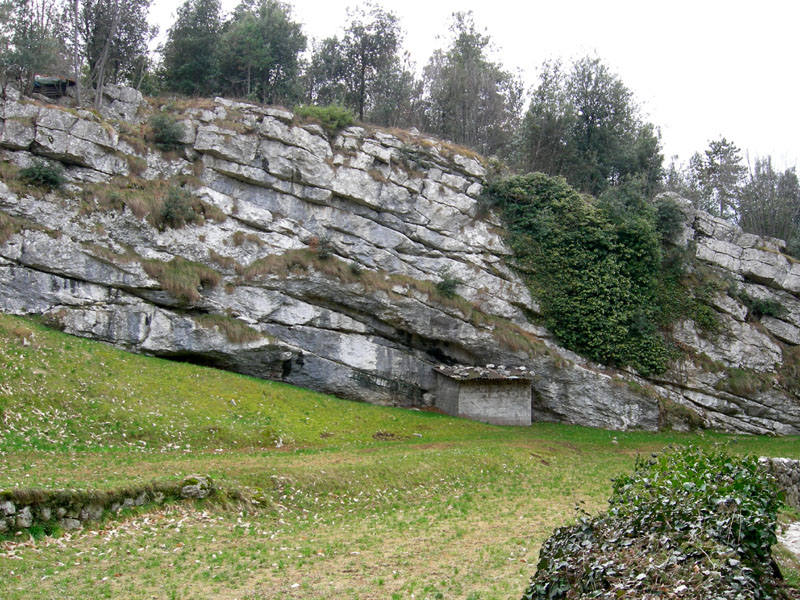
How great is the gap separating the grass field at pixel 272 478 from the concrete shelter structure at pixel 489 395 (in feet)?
4.88

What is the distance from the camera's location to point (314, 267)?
3350cm

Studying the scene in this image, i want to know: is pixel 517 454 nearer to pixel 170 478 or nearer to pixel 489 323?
pixel 489 323

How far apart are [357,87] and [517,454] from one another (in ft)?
117

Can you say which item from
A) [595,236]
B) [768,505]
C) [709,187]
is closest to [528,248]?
[595,236]

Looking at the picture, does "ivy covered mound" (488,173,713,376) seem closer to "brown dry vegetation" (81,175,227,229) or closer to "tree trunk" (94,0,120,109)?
"brown dry vegetation" (81,175,227,229)

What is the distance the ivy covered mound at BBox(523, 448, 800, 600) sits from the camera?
21.4ft

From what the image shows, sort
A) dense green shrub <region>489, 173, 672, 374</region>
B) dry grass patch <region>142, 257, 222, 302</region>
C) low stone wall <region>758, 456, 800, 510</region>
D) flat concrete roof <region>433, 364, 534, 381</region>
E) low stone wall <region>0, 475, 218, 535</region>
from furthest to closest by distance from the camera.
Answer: dense green shrub <region>489, 173, 672, 374</region>, flat concrete roof <region>433, 364, 534, 381</region>, dry grass patch <region>142, 257, 222, 302</region>, low stone wall <region>758, 456, 800, 510</region>, low stone wall <region>0, 475, 218, 535</region>

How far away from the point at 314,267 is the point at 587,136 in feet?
83.7

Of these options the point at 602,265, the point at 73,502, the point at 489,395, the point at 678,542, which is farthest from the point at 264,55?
the point at 678,542

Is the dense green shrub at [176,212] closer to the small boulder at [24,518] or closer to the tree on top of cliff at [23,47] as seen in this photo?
the tree on top of cliff at [23,47]

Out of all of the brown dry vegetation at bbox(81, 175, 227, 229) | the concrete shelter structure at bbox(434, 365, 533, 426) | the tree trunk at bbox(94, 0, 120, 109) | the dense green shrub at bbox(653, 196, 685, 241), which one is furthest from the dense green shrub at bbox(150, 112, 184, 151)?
the dense green shrub at bbox(653, 196, 685, 241)

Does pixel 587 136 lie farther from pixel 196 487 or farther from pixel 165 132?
pixel 196 487

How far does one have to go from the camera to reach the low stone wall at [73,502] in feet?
42.5

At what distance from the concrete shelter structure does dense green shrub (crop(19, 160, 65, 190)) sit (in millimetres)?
21680
